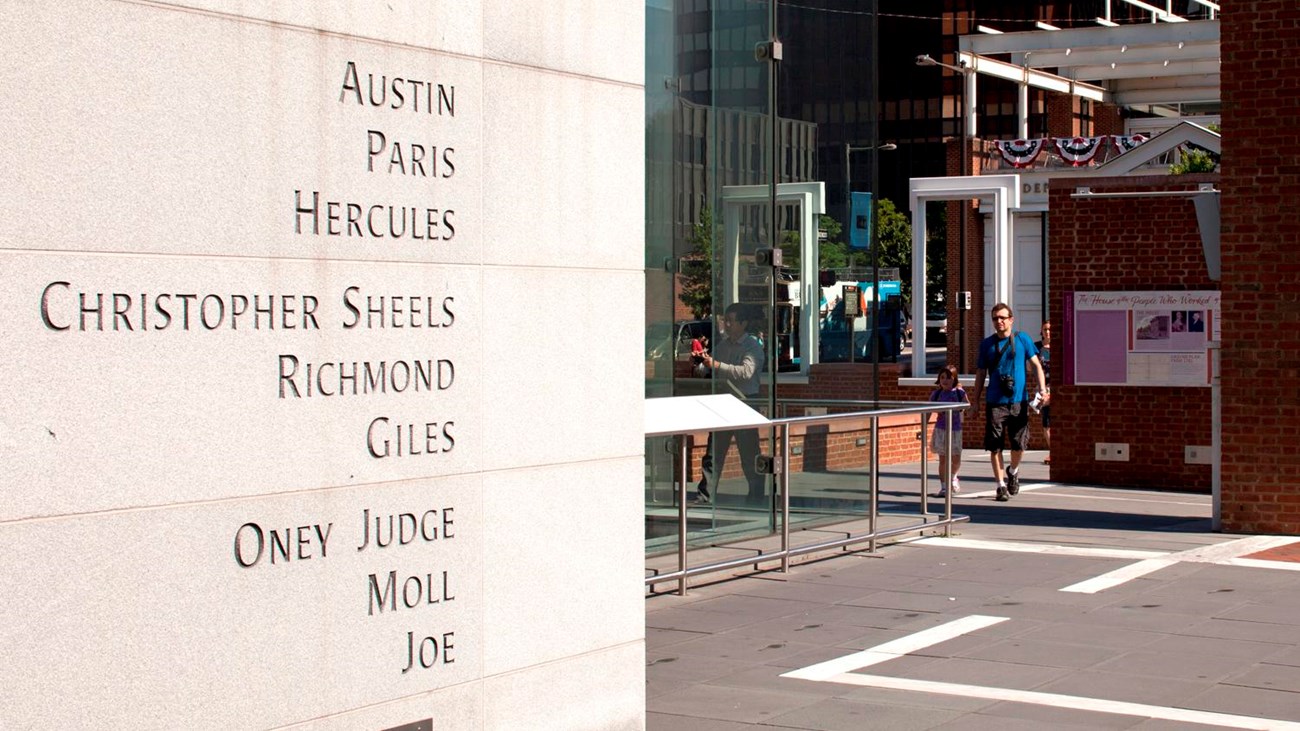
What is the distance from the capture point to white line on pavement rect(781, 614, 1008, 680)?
7.75 meters

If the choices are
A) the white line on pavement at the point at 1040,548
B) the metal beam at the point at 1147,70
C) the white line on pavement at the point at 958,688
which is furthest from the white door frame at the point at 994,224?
the white line on pavement at the point at 958,688

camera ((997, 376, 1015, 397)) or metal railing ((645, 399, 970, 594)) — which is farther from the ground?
camera ((997, 376, 1015, 397))

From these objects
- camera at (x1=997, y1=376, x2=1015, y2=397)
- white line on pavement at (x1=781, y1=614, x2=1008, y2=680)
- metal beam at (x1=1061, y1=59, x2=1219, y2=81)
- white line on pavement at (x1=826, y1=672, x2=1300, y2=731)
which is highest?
metal beam at (x1=1061, y1=59, x2=1219, y2=81)

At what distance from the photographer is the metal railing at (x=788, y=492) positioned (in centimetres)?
1001

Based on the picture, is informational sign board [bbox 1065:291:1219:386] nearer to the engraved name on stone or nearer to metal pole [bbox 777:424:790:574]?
metal pole [bbox 777:424:790:574]

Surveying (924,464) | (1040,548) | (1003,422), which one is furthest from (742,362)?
(1003,422)

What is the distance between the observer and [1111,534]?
509 inches

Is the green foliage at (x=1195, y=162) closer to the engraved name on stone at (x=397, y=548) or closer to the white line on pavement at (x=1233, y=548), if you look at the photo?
the white line on pavement at (x=1233, y=548)

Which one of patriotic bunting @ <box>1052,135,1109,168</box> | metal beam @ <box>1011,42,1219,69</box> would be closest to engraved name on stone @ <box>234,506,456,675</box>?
patriotic bunting @ <box>1052,135,1109,168</box>

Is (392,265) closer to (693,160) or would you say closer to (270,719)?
(270,719)

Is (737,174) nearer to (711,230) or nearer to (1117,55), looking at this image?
(711,230)

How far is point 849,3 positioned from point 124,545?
393 inches

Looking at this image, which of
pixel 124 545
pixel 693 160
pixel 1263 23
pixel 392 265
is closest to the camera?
pixel 124 545

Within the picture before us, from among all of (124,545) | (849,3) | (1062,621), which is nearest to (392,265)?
(124,545)
